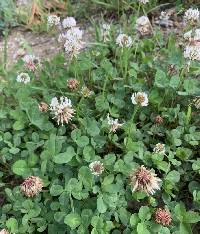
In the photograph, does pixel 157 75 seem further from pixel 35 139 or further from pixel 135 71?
pixel 35 139

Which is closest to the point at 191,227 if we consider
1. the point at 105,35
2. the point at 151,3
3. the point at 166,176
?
the point at 166,176

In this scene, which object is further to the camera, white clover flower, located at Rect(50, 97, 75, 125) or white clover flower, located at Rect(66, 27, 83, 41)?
white clover flower, located at Rect(66, 27, 83, 41)

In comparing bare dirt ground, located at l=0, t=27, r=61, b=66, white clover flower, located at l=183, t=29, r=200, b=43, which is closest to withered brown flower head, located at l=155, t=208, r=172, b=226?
white clover flower, located at l=183, t=29, r=200, b=43

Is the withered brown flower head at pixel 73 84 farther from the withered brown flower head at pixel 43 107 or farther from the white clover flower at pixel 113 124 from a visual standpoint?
the white clover flower at pixel 113 124

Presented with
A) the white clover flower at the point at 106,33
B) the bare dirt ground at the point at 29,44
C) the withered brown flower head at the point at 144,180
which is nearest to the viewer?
the withered brown flower head at the point at 144,180

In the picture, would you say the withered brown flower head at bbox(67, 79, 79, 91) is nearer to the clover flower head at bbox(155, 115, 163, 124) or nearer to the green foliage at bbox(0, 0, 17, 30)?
the clover flower head at bbox(155, 115, 163, 124)

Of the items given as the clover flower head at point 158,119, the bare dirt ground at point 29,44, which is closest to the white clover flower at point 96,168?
the clover flower head at point 158,119

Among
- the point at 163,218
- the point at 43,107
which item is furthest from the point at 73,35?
the point at 163,218

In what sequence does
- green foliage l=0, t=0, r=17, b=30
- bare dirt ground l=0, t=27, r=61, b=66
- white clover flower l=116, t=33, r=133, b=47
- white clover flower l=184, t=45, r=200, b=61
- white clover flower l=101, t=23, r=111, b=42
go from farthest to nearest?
1. green foliage l=0, t=0, r=17, b=30
2. bare dirt ground l=0, t=27, r=61, b=66
3. white clover flower l=101, t=23, r=111, b=42
4. white clover flower l=116, t=33, r=133, b=47
5. white clover flower l=184, t=45, r=200, b=61

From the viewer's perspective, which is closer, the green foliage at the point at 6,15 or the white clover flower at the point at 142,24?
the white clover flower at the point at 142,24
